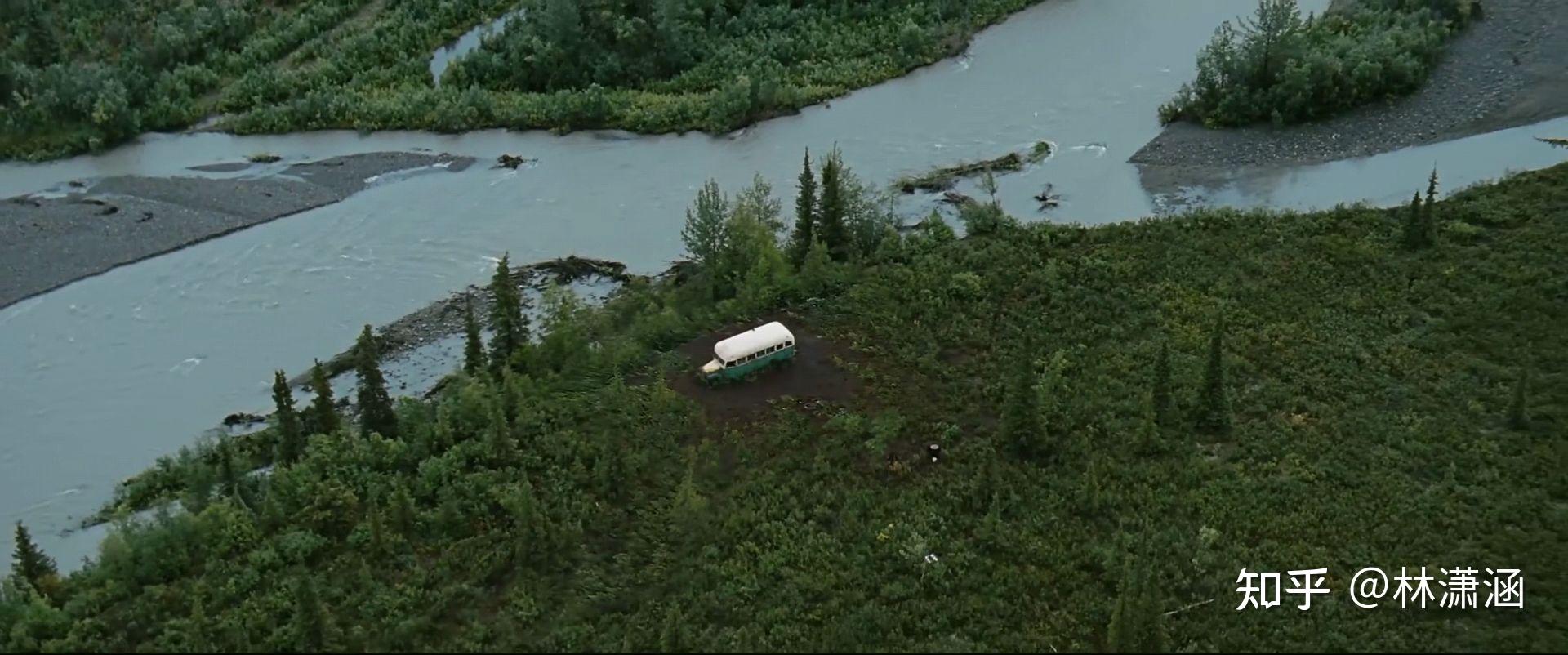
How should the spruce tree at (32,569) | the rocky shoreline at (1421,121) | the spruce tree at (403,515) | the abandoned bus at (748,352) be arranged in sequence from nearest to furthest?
the spruce tree at (32,569)
the spruce tree at (403,515)
the abandoned bus at (748,352)
the rocky shoreline at (1421,121)

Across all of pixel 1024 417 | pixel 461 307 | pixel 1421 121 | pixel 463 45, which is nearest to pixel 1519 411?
pixel 1024 417

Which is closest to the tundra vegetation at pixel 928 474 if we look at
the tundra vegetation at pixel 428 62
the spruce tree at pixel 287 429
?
the spruce tree at pixel 287 429

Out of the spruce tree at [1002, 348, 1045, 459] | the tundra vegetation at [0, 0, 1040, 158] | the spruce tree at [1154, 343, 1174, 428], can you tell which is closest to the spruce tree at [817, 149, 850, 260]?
the spruce tree at [1002, 348, 1045, 459]

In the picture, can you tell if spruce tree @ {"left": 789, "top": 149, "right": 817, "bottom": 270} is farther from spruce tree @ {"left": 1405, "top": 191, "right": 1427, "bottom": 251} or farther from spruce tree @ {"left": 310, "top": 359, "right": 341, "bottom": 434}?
spruce tree @ {"left": 1405, "top": 191, "right": 1427, "bottom": 251}

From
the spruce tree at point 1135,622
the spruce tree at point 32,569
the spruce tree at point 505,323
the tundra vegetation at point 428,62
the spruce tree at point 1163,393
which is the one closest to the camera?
the spruce tree at point 1135,622

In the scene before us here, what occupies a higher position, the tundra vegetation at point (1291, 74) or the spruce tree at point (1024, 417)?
the tundra vegetation at point (1291, 74)

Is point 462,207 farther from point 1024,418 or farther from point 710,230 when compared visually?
point 1024,418

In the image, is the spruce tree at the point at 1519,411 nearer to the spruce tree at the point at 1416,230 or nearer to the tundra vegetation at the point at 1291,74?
the spruce tree at the point at 1416,230

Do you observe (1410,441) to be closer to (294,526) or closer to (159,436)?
(294,526)
